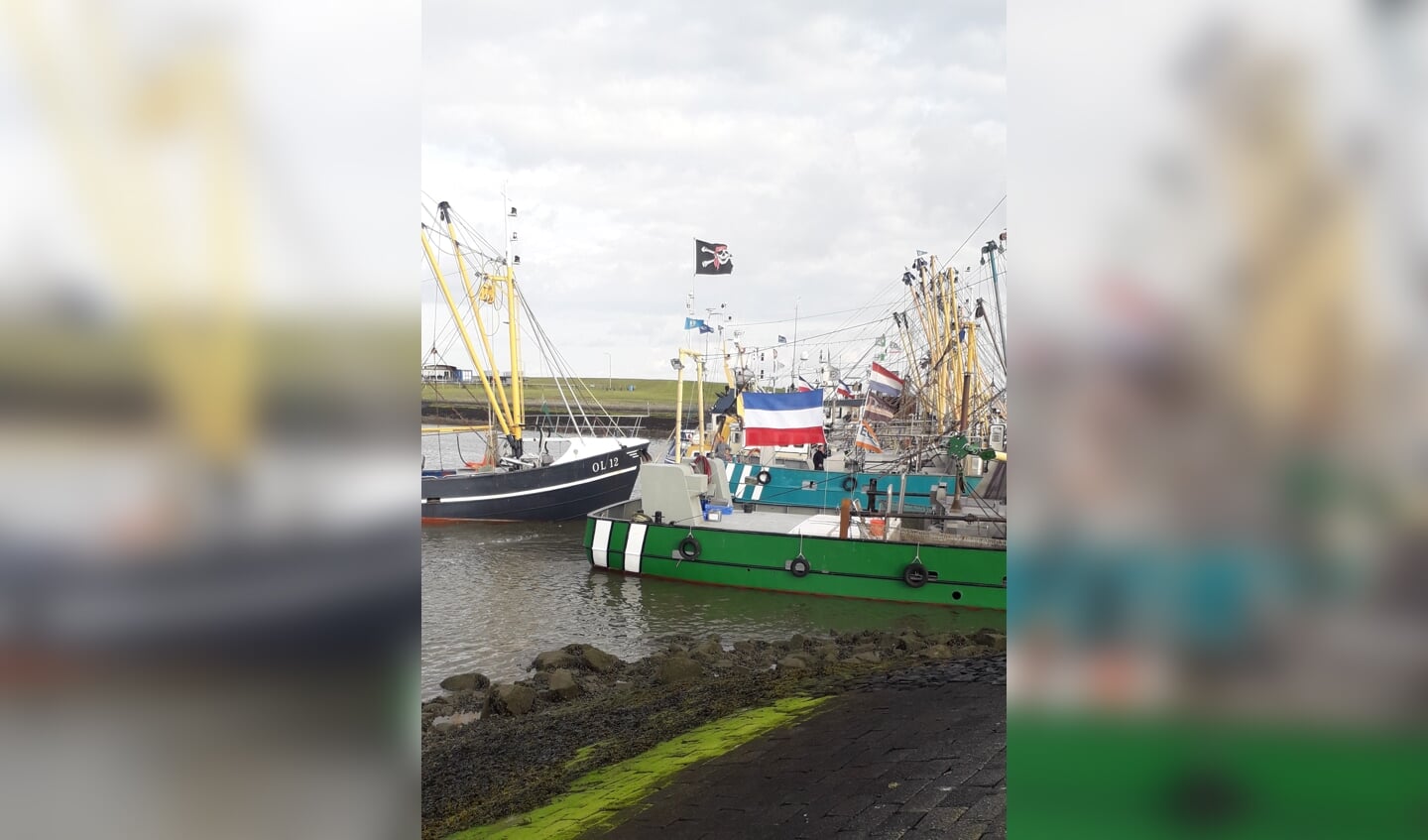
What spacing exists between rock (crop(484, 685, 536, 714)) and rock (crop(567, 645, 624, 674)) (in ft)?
8.32

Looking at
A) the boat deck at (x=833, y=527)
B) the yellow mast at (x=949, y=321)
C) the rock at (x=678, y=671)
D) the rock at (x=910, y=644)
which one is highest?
the yellow mast at (x=949, y=321)

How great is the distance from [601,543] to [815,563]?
7.49 meters

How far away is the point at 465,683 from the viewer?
15703 millimetres

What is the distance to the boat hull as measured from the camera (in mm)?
38559

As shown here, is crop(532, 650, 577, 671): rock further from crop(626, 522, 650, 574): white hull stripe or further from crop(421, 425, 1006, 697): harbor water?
crop(626, 522, 650, 574): white hull stripe

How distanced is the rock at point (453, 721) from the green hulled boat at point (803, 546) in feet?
35.0

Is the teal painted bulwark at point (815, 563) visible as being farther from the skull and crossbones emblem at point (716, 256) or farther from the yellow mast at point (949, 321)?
the yellow mast at point (949, 321)

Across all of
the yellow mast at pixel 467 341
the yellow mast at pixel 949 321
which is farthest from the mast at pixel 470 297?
the yellow mast at pixel 949 321

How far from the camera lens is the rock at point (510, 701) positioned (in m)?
13.7

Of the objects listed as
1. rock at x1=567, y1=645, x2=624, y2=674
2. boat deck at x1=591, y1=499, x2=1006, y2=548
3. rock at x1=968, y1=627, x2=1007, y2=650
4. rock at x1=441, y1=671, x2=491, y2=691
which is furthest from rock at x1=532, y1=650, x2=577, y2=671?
rock at x1=968, y1=627, x2=1007, y2=650
